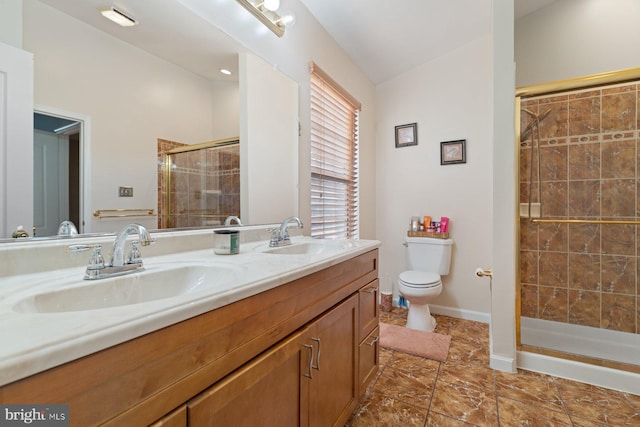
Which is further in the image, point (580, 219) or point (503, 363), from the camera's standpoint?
point (580, 219)

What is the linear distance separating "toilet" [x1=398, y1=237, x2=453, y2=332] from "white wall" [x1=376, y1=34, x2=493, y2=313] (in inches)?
8.8

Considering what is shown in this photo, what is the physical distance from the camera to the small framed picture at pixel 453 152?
2734 millimetres

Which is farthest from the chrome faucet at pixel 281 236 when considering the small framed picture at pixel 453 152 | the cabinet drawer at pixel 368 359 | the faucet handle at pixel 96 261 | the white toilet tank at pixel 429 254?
the small framed picture at pixel 453 152

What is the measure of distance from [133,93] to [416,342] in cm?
236

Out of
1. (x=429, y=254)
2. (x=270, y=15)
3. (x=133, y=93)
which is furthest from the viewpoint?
(x=429, y=254)

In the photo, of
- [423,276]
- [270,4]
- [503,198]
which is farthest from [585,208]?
[270,4]

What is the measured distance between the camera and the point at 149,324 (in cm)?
51

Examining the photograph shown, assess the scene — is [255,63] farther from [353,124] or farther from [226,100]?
[353,124]

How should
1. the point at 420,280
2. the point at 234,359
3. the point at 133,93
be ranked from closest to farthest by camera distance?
1. the point at 234,359
2. the point at 133,93
3. the point at 420,280

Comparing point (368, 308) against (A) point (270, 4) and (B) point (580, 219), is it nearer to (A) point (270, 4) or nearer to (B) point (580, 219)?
(A) point (270, 4)

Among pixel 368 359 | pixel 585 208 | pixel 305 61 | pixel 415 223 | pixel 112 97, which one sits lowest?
pixel 368 359

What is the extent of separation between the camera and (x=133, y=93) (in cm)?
109

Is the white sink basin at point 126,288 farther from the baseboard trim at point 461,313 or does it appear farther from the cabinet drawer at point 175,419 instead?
the baseboard trim at point 461,313

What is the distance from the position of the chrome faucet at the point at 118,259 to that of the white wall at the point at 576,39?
3016 mm
